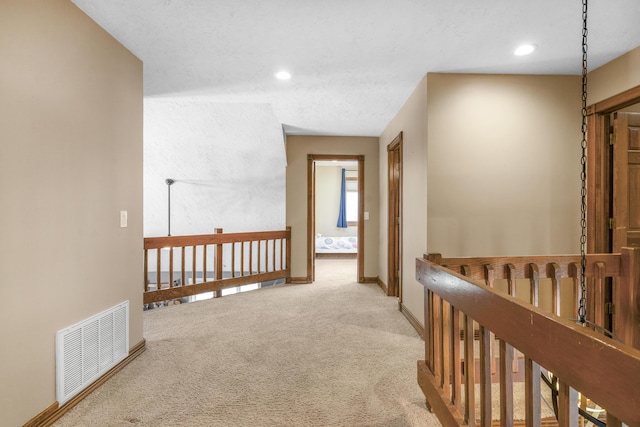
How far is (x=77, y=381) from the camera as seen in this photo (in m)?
1.98

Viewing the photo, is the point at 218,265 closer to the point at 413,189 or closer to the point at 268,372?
the point at 268,372

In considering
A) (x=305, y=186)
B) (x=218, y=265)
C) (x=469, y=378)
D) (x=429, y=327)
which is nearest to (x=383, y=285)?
(x=305, y=186)

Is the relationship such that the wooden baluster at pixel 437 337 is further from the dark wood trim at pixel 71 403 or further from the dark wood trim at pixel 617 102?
the dark wood trim at pixel 617 102

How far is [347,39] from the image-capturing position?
237 centimetres

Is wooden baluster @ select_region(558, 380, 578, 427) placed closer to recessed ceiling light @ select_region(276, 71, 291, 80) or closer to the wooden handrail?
recessed ceiling light @ select_region(276, 71, 291, 80)

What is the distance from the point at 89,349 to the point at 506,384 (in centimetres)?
233

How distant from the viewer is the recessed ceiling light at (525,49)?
8.01 feet

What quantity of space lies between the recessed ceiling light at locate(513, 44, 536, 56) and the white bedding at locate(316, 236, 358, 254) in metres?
5.72

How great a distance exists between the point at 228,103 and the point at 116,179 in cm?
189

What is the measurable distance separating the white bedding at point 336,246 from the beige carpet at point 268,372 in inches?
154

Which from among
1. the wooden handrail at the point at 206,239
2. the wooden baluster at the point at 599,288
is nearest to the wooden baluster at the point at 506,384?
the wooden baluster at the point at 599,288

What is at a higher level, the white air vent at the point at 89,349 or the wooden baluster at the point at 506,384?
the wooden baluster at the point at 506,384

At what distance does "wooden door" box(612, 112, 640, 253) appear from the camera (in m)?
2.81

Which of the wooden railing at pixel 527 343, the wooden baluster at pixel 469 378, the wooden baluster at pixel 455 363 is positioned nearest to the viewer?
the wooden railing at pixel 527 343
